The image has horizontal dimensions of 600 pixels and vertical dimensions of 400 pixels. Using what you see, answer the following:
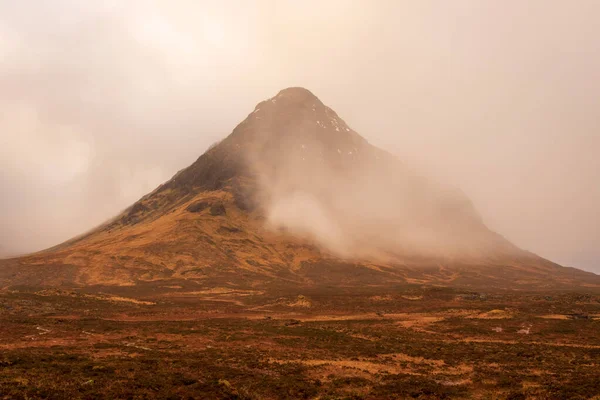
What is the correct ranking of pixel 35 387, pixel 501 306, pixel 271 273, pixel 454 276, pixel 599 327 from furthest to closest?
1. pixel 454 276
2. pixel 271 273
3. pixel 501 306
4. pixel 599 327
5. pixel 35 387

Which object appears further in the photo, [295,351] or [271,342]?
[271,342]

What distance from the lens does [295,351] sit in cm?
3831

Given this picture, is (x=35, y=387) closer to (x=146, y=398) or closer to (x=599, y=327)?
(x=146, y=398)

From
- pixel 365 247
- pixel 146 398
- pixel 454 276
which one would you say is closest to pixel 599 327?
pixel 146 398

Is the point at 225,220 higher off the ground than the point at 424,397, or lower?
higher

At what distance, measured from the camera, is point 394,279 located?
14438cm

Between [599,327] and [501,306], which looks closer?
[599,327]

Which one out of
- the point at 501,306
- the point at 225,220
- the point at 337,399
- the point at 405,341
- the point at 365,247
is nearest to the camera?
the point at 337,399

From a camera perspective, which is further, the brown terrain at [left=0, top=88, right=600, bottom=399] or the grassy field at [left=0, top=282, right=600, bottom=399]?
the brown terrain at [left=0, top=88, right=600, bottom=399]

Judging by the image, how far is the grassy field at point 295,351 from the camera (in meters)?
24.3

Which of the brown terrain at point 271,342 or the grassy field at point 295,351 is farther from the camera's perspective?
the brown terrain at point 271,342

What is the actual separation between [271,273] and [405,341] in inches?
4063

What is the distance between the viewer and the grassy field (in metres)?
24.3

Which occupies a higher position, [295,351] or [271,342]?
[295,351]
